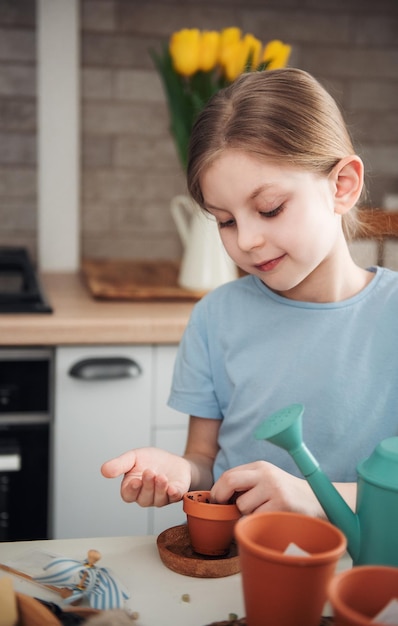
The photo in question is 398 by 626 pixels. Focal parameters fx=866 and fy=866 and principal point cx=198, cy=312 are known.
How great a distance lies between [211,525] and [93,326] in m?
1.04

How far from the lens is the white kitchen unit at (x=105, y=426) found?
2010 mm

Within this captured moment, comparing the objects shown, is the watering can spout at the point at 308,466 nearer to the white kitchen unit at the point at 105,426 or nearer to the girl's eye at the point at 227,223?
the girl's eye at the point at 227,223

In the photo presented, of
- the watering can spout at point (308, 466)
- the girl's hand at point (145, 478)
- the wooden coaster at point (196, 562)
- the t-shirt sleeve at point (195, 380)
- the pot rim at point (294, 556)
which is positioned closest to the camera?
the pot rim at point (294, 556)

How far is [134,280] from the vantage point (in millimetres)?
2395

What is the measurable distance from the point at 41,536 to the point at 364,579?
4.75 ft

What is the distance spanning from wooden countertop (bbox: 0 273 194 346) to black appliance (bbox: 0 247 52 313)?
0.02 m

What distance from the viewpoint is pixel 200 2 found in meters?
2.66

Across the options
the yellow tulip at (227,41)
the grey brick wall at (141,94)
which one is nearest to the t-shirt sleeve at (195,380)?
the yellow tulip at (227,41)

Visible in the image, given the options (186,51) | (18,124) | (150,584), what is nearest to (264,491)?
(150,584)

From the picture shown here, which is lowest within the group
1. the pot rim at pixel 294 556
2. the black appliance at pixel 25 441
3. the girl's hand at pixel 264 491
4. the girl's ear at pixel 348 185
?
the black appliance at pixel 25 441

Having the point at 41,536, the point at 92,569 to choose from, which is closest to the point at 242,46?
the point at 41,536

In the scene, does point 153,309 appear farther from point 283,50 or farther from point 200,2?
point 200,2

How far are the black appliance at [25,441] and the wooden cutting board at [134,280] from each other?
30cm

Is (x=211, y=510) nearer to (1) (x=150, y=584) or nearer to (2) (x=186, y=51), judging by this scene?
(1) (x=150, y=584)
